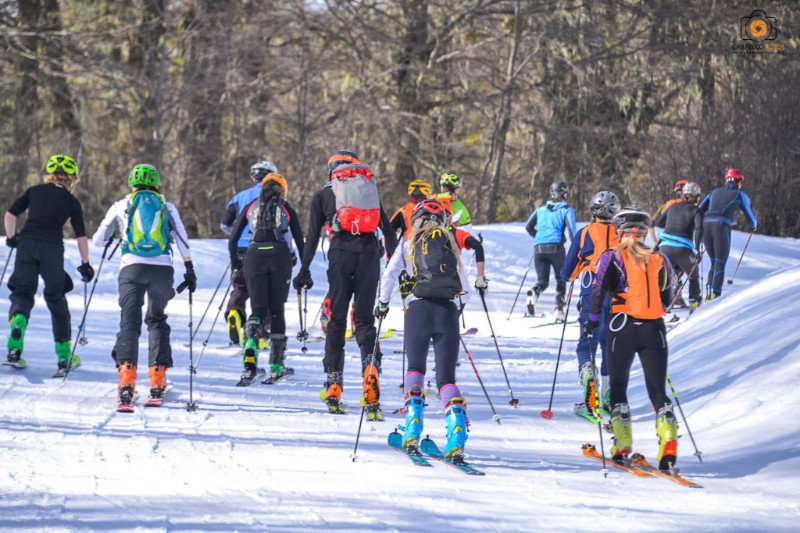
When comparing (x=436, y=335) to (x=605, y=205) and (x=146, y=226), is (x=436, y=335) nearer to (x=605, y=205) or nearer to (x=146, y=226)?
(x=605, y=205)

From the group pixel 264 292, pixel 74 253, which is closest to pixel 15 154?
pixel 74 253

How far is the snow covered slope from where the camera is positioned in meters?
5.05

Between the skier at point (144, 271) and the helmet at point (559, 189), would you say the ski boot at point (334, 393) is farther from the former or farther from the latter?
the helmet at point (559, 189)

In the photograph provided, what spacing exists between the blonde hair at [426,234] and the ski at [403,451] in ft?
4.17

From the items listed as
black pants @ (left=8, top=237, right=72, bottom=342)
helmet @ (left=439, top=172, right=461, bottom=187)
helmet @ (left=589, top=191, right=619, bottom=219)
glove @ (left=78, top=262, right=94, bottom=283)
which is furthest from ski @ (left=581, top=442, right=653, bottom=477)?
black pants @ (left=8, top=237, right=72, bottom=342)

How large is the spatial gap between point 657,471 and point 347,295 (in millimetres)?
3025

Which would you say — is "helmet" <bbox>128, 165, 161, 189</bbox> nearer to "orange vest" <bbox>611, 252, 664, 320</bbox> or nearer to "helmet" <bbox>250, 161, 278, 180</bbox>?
"helmet" <bbox>250, 161, 278, 180</bbox>

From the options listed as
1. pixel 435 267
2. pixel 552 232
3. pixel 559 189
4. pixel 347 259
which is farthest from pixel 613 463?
pixel 552 232

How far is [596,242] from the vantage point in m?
8.50

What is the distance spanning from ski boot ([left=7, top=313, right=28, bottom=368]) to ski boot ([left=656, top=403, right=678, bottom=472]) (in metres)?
6.25

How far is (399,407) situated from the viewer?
8.70m

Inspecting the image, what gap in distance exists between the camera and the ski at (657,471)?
605 cm

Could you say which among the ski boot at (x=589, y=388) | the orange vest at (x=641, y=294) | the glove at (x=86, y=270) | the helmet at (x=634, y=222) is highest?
the helmet at (x=634, y=222)

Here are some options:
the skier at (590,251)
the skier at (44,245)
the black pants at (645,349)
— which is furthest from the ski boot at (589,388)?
the skier at (44,245)
